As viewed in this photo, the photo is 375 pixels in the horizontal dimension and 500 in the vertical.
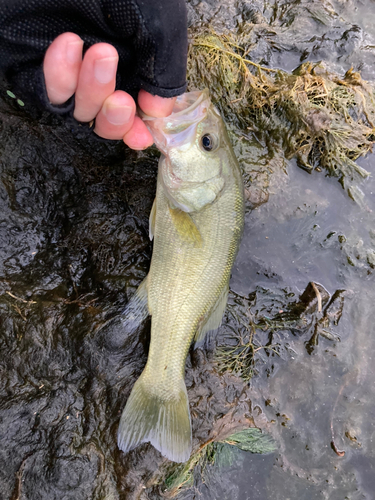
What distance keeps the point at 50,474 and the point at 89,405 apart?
0.58 metres

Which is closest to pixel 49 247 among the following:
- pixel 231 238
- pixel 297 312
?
pixel 231 238

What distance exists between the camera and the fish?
2.92 m

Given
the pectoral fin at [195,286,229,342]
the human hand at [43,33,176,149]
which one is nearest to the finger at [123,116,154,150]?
the human hand at [43,33,176,149]

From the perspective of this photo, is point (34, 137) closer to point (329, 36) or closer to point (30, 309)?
point (30, 309)

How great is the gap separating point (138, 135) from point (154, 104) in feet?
0.82

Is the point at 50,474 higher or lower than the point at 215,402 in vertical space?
lower

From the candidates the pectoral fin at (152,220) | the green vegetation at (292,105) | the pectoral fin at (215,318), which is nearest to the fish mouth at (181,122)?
the pectoral fin at (152,220)

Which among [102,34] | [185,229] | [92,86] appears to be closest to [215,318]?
[185,229]

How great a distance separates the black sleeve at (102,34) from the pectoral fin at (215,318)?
5.83ft

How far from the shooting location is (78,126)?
240cm

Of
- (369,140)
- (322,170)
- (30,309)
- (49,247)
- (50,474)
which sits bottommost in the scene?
(50,474)

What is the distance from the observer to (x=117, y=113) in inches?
87.4

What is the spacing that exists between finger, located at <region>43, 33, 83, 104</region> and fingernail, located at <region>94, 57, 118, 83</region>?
0.55ft

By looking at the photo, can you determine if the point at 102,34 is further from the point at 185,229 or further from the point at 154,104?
the point at 185,229
